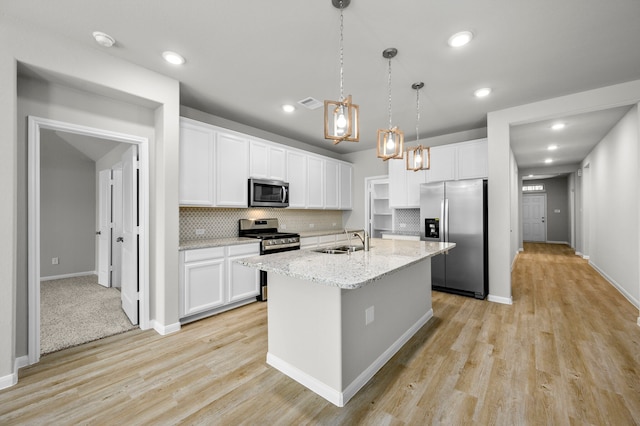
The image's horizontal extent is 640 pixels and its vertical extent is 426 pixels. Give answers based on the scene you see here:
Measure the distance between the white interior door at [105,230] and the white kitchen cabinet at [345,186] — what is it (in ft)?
13.9

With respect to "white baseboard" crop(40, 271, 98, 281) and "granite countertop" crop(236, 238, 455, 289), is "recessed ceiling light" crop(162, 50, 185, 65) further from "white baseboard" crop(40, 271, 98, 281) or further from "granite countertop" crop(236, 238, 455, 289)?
"white baseboard" crop(40, 271, 98, 281)

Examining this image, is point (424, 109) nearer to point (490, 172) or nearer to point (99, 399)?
point (490, 172)

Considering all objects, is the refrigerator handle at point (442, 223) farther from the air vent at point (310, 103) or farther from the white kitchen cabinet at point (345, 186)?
the air vent at point (310, 103)

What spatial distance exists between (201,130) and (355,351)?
3.11m

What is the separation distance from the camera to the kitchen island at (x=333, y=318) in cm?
183

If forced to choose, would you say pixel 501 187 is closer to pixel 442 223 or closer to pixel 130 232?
pixel 442 223

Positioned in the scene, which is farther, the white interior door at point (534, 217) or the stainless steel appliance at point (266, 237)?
the white interior door at point (534, 217)

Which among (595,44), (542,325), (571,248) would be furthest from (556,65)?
(571,248)

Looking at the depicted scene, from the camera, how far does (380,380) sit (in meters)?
2.09

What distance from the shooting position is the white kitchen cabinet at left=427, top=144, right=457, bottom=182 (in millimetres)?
4574

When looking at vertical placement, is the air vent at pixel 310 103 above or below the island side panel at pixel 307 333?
above

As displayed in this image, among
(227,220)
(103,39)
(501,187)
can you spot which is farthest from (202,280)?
(501,187)

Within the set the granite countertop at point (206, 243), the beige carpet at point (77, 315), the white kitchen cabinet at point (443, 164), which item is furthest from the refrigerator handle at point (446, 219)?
the beige carpet at point (77, 315)

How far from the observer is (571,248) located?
9273 millimetres
